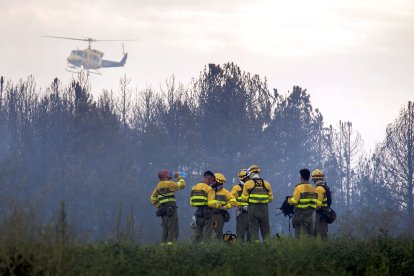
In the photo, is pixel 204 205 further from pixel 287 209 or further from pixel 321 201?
pixel 321 201

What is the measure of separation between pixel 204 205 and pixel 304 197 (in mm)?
2597

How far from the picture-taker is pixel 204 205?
84.6 ft

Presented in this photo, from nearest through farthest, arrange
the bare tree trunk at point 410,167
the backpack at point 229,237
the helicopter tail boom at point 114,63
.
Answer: the backpack at point 229,237 < the bare tree trunk at point 410,167 < the helicopter tail boom at point 114,63

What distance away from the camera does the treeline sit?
180 feet

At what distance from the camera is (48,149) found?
6084 cm

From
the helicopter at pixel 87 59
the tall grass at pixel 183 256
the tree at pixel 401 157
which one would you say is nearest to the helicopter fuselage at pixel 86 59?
the helicopter at pixel 87 59

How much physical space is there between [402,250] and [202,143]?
46523 millimetres

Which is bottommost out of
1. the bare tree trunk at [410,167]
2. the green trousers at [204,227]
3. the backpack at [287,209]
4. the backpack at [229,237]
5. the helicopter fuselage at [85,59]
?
the backpack at [229,237]

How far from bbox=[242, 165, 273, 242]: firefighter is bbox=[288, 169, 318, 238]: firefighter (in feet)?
2.28

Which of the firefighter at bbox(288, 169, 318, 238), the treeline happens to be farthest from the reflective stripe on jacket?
the treeline

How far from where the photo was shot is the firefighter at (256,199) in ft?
82.4

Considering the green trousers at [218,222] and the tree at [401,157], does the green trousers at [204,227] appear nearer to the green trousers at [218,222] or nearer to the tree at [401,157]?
the green trousers at [218,222]

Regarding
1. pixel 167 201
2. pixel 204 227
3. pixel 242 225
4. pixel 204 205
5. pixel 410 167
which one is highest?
pixel 410 167

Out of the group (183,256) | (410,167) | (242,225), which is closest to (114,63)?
(410,167)
